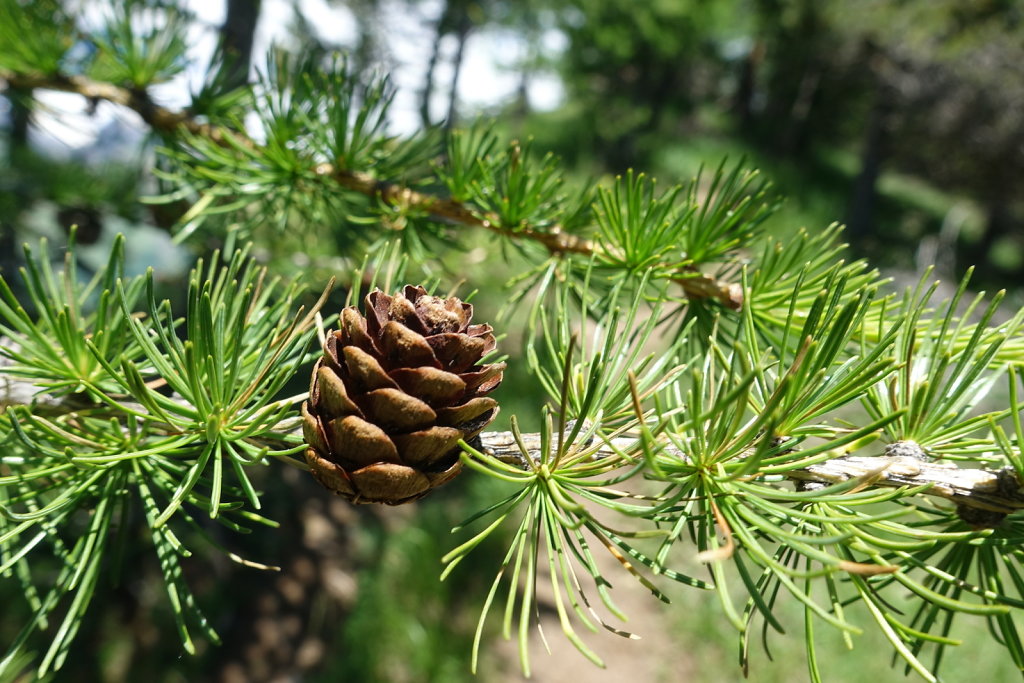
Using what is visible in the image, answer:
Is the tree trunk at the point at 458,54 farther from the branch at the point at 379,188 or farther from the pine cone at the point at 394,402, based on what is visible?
the pine cone at the point at 394,402

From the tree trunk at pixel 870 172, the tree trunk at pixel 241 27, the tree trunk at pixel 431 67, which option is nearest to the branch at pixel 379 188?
the tree trunk at pixel 241 27

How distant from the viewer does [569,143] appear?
7.68 m

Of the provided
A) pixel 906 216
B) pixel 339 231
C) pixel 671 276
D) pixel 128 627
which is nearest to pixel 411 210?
pixel 339 231

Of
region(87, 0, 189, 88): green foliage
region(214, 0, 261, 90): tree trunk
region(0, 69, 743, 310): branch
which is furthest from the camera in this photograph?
region(214, 0, 261, 90): tree trunk

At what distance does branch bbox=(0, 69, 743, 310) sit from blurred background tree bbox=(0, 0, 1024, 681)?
0.12 ft

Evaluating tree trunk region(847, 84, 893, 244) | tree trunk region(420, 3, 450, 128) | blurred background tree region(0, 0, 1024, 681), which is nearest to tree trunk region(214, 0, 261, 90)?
blurred background tree region(0, 0, 1024, 681)

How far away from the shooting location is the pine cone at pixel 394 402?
1.17ft

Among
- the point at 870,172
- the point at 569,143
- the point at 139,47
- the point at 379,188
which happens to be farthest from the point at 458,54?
the point at 379,188

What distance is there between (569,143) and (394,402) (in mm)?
7812

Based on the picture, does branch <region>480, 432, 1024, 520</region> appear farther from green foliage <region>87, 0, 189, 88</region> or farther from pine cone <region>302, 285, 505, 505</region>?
green foliage <region>87, 0, 189, 88</region>

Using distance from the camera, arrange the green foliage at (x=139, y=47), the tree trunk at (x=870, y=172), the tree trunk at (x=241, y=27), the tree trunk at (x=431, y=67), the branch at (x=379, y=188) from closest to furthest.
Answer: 1. the branch at (x=379, y=188)
2. the green foliage at (x=139, y=47)
3. the tree trunk at (x=241, y=27)
4. the tree trunk at (x=870, y=172)
5. the tree trunk at (x=431, y=67)

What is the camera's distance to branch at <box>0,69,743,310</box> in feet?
1.92

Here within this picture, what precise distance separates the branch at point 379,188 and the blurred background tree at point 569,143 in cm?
4

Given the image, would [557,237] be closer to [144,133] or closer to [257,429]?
[257,429]
